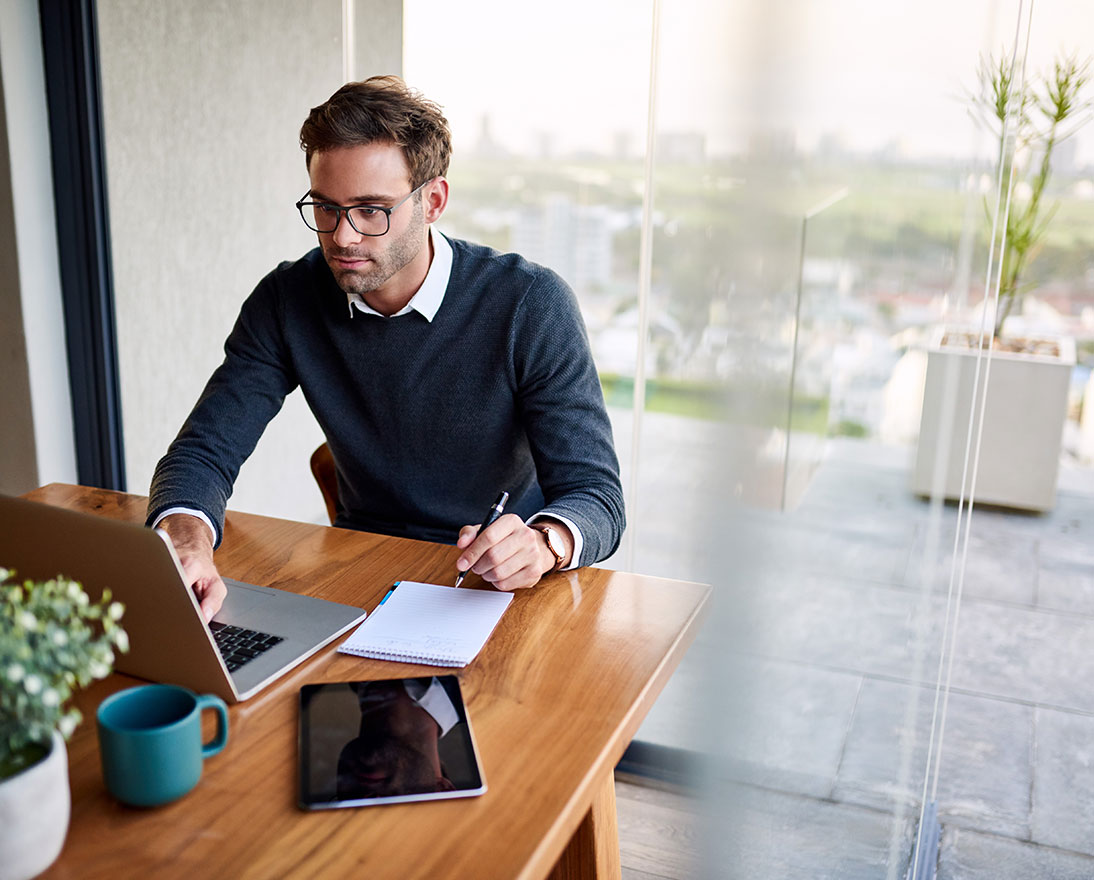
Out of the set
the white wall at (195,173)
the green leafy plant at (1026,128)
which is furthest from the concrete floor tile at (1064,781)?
the white wall at (195,173)

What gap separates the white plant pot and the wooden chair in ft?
3.67

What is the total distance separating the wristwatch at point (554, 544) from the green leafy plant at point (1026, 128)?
863 mm

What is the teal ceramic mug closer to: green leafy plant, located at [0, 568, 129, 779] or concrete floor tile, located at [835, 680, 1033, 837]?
green leafy plant, located at [0, 568, 129, 779]

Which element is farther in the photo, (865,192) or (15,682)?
(865,192)

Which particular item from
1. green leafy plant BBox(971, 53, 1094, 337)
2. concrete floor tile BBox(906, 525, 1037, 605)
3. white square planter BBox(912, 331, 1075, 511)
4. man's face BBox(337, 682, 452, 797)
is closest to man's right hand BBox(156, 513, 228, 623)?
man's face BBox(337, 682, 452, 797)

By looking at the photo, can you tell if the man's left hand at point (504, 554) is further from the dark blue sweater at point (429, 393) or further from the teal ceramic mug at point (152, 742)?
the teal ceramic mug at point (152, 742)

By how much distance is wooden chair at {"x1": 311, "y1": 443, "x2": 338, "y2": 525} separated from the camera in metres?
1.91

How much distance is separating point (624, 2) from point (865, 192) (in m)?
0.64

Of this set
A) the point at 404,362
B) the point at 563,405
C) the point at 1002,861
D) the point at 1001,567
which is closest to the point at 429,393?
the point at 404,362

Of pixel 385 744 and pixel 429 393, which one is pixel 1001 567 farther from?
pixel 385 744

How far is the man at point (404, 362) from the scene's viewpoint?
5.20 ft

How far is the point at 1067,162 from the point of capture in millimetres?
3633

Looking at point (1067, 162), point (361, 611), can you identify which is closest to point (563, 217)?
point (361, 611)

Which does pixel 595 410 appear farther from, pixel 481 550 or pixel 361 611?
pixel 361 611
